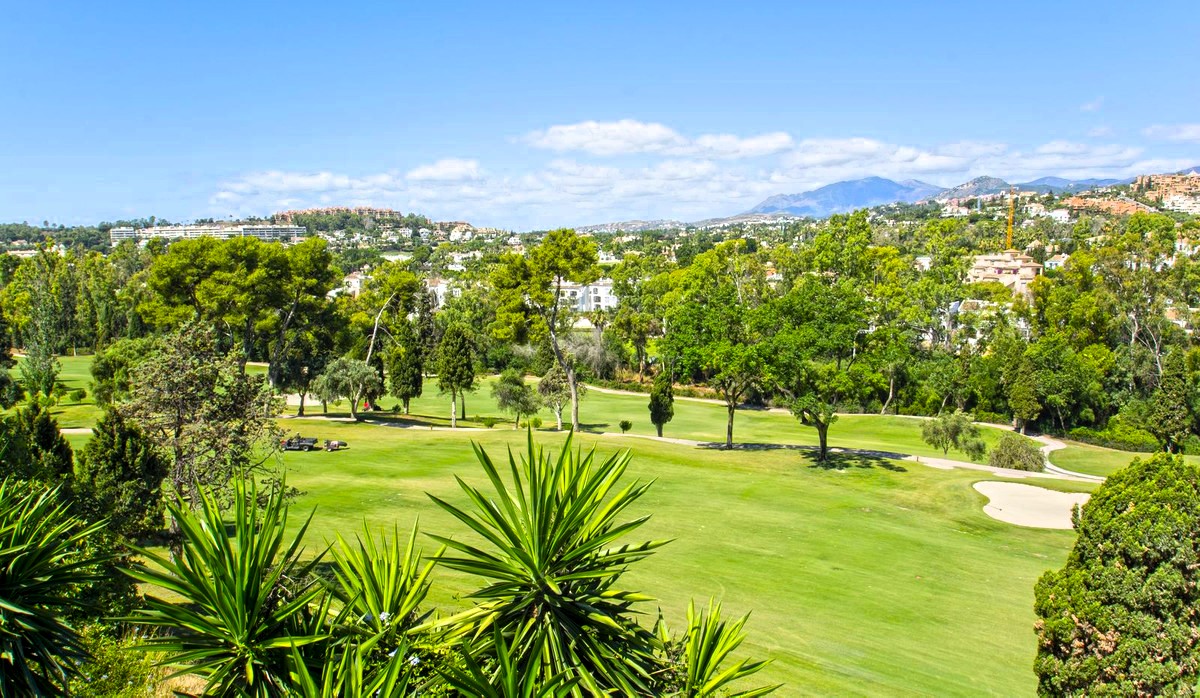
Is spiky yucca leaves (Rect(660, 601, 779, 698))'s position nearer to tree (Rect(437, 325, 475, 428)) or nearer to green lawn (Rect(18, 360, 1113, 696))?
Answer: green lawn (Rect(18, 360, 1113, 696))

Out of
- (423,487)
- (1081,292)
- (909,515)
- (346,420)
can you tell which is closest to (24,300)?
(346,420)

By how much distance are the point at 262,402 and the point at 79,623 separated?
736 cm

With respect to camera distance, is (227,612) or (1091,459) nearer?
(227,612)

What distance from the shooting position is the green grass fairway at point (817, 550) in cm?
1609

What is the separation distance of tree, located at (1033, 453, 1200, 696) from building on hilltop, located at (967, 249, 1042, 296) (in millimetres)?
103231

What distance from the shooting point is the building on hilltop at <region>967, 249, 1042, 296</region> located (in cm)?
11194

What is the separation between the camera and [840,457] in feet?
127

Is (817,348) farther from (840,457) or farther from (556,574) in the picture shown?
(556,574)

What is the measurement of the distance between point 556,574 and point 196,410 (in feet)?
38.4

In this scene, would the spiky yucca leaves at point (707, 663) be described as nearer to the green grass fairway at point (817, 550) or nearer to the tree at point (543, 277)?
the green grass fairway at point (817, 550)

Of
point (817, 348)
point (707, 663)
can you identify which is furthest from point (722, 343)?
point (707, 663)

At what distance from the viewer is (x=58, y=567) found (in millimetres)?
7660

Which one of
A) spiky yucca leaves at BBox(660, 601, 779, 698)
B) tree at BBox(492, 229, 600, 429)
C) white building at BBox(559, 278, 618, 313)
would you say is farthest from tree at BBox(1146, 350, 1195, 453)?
white building at BBox(559, 278, 618, 313)

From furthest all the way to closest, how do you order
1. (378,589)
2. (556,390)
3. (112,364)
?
(556,390)
(112,364)
(378,589)
